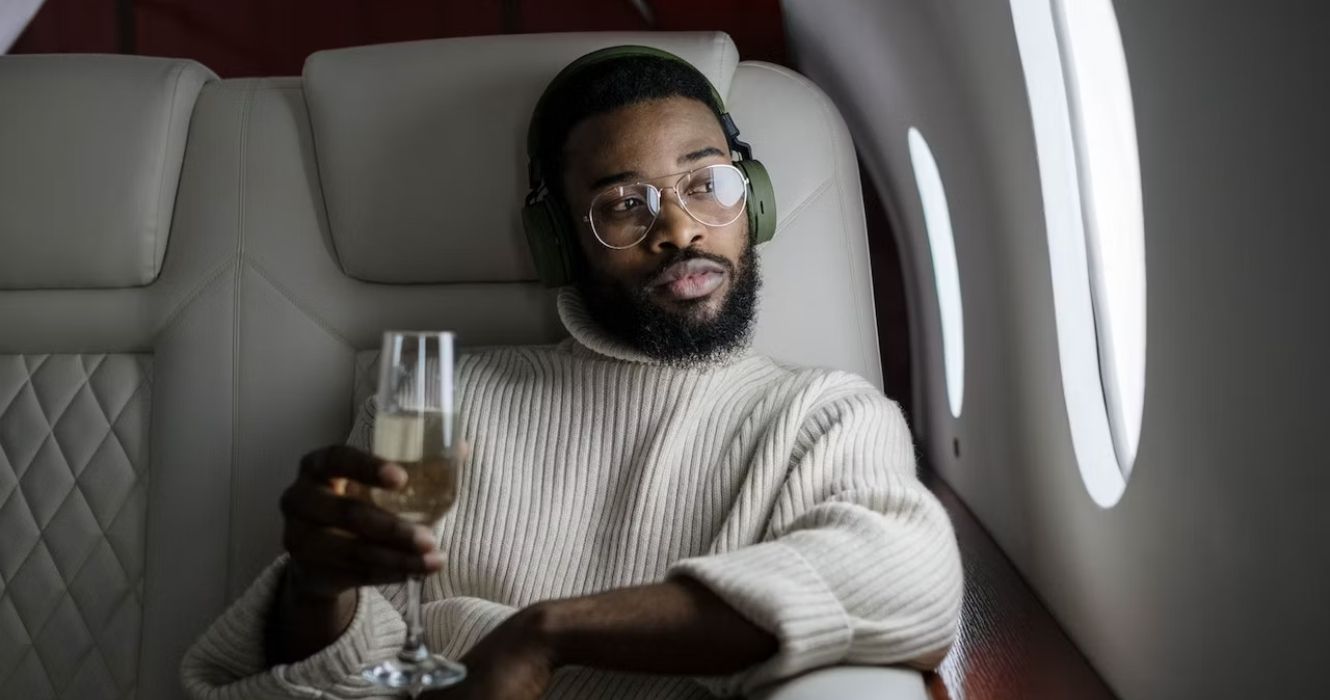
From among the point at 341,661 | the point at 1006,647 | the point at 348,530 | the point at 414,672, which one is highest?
the point at 348,530

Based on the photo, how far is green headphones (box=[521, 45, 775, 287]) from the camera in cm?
160

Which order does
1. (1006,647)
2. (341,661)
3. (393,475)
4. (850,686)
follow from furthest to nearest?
(1006,647), (341,661), (850,686), (393,475)

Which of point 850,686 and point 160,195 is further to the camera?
point 160,195

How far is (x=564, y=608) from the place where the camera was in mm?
1208

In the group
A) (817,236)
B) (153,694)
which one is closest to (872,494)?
(817,236)

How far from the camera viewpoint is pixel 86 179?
1729 millimetres

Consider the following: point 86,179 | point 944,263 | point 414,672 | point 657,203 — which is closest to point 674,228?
point 657,203

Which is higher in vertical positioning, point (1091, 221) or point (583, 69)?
point (583, 69)

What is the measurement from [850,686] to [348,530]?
0.49 meters

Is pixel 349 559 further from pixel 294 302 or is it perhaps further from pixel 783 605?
pixel 294 302

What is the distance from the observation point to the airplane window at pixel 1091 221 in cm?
166

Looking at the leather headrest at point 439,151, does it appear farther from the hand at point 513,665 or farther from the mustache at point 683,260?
the hand at point 513,665

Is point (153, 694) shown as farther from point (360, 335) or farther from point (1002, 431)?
point (1002, 431)

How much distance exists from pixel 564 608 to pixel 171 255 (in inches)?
36.7
